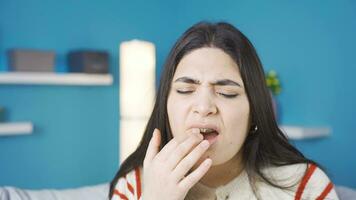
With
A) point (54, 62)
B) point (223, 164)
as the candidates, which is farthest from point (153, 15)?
point (223, 164)

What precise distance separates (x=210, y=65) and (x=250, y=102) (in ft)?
0.46

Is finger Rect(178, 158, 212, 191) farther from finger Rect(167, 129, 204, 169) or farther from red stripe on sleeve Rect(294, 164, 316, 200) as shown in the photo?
red stripe on sleeve Rect(294, 164, 316, 200)

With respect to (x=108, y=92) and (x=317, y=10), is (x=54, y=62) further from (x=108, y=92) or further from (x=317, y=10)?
(x=317, y=10)

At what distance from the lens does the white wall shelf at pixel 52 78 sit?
2.39m

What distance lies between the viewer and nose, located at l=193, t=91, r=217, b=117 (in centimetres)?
90

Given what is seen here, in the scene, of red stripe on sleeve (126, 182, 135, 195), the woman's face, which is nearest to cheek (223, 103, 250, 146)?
the woman's face

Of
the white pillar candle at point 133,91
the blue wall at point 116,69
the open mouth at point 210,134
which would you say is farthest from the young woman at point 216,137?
the white pillar candle at point 133,91

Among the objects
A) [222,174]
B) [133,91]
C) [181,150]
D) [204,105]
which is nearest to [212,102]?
[204,105]

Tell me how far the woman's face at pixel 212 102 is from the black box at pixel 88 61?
1.79 m

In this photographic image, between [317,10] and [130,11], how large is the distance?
1.47 metres

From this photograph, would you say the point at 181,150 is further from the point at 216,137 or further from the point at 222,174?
the point at 222,174

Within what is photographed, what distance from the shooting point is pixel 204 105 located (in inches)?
35.5

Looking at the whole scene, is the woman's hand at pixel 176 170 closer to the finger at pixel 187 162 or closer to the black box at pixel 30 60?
the finger at pixel 187 162

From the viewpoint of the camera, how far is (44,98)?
8.87 ft
